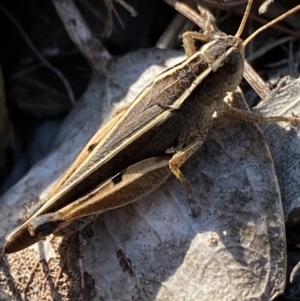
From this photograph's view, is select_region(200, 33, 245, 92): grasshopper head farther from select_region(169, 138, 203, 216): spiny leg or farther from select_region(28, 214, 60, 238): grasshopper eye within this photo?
select_region(28, 214, 60, 238): grasshopper eye

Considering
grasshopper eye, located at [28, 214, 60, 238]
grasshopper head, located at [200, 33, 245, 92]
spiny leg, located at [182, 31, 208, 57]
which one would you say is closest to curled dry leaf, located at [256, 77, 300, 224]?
grasshopper head, located at [200, 33, 245, 92]

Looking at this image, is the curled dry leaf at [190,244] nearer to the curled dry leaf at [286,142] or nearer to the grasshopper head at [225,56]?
the curled dry leaf at [286,142]

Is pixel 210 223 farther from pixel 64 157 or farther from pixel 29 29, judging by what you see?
pixel 29 29

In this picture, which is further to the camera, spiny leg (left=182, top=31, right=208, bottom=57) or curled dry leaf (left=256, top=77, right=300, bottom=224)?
spiny leg (left=182, top=31, right=208, bottom=57)

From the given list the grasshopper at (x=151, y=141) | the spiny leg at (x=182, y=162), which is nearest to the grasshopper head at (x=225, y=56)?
the grasshopper at (x=151, y=141)

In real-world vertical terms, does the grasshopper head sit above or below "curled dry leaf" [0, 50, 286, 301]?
above

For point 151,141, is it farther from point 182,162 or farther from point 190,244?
point 190,244
